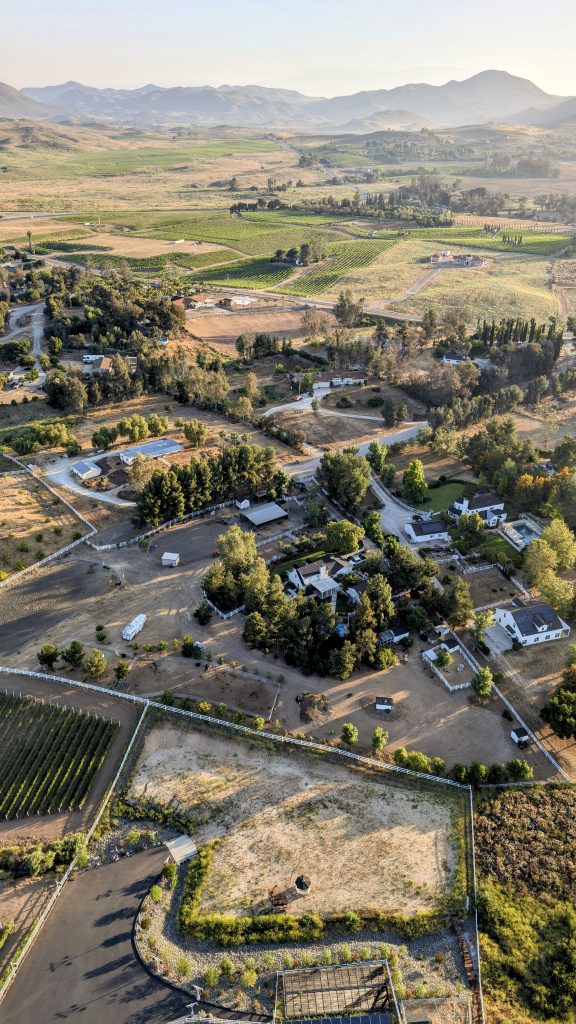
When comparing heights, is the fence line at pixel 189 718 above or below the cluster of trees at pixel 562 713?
below

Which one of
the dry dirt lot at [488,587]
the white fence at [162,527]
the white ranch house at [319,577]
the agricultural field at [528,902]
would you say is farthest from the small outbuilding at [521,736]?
the white fence at [162,527]

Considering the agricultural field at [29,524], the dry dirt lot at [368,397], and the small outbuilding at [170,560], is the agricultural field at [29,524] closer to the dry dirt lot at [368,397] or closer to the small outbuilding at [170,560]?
the small outbuilding at [170,560]

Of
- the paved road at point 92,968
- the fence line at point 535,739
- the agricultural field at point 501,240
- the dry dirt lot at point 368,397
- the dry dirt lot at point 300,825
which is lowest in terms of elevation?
the paved road at point 92,968

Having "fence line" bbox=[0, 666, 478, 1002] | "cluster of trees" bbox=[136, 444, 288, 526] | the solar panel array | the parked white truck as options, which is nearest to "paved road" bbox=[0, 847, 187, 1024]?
"fence line" bbox=[0, 666, 478, 1002]

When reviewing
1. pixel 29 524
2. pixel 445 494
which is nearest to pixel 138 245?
pixel 29 524

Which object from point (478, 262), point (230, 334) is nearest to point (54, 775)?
point (230, 334)

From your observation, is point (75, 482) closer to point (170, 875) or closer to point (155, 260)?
point (170, 875)

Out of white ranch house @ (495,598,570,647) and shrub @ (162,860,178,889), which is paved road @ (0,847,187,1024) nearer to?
shrub @ (162,860,178,889)
